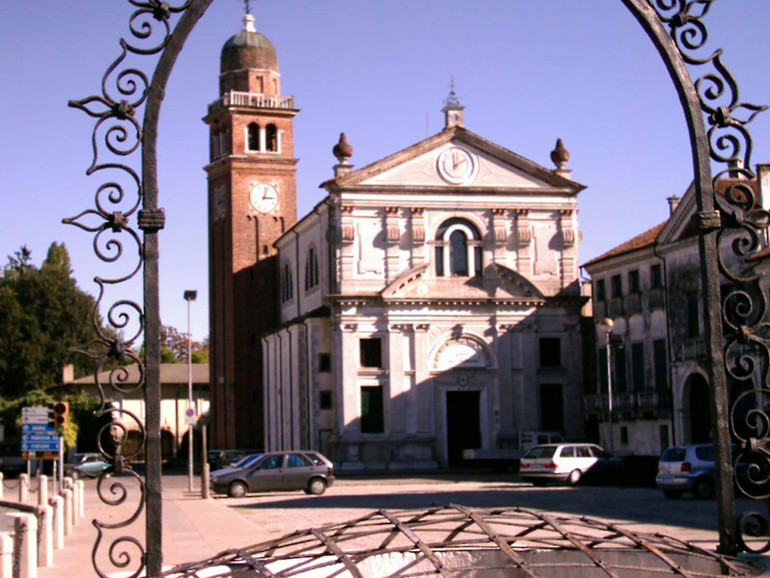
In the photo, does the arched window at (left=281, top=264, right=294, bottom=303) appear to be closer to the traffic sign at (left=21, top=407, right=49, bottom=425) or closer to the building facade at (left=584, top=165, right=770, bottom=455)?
the building facade at (left=584, top=165, right=770, bottom=455)

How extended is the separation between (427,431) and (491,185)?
1248 cm

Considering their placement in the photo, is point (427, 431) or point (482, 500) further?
point (427, 431)

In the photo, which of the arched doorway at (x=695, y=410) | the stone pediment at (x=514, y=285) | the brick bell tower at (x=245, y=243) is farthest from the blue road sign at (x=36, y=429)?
the brick bell tower at (x=245, y=243)

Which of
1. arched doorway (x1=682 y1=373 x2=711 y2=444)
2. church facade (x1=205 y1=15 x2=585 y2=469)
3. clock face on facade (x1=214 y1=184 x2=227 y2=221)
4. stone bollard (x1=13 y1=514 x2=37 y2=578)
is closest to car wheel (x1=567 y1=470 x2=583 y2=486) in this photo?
arched doorway (x1=682 y1=373 x2=711 y2=444)

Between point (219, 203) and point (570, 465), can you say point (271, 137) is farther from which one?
point (570, 465)

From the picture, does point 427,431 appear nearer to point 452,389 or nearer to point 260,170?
point 452,389

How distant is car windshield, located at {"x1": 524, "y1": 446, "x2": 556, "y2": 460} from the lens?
4138 cm

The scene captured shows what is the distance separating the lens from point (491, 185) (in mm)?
60250

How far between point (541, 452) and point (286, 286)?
30919 mm

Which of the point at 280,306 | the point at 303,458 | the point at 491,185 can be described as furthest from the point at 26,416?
the point at 280,306

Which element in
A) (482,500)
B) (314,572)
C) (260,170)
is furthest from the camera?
(260,170)

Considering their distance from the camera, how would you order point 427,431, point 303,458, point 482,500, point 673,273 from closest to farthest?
point 482,500 → point 303,458 → point 673,273 → point 427,431

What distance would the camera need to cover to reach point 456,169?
59906mm

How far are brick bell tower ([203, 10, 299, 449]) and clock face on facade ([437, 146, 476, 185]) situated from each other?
14.2 m
